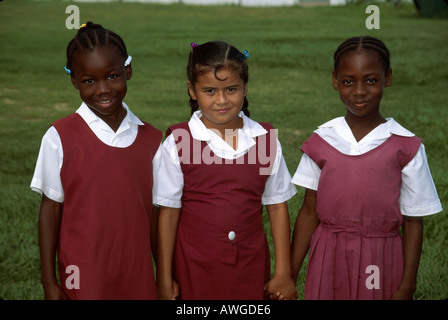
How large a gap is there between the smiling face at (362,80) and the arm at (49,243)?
1.28 m

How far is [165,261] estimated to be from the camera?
2.79 m

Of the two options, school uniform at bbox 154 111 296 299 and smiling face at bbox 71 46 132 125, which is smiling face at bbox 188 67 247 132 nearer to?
school uniform at bbox 154 111 296 299

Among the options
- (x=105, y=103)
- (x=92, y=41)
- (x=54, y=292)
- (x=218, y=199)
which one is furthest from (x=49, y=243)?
(x=92, y=41)

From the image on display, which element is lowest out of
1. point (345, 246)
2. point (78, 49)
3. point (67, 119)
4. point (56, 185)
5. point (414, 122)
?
point (345, 246)

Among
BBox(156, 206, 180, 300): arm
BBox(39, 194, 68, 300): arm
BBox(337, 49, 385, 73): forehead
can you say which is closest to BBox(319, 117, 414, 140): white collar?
BBox(337, 49, 385, 73): forehead

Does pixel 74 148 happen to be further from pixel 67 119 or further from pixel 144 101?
pixel 144 101

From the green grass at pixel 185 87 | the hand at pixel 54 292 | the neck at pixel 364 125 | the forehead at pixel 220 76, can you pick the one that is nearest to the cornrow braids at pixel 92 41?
the forehead at pixel 220 76

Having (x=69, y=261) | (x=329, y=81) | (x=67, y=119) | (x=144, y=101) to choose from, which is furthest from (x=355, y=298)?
(x=329, y=81)

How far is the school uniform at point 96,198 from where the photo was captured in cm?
264

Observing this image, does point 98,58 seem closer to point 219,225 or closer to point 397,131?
point 219,225

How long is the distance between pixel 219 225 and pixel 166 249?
25 cm

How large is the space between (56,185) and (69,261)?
32cm

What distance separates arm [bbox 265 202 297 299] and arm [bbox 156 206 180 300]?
0.43 metres

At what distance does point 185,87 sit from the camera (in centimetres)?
1056
